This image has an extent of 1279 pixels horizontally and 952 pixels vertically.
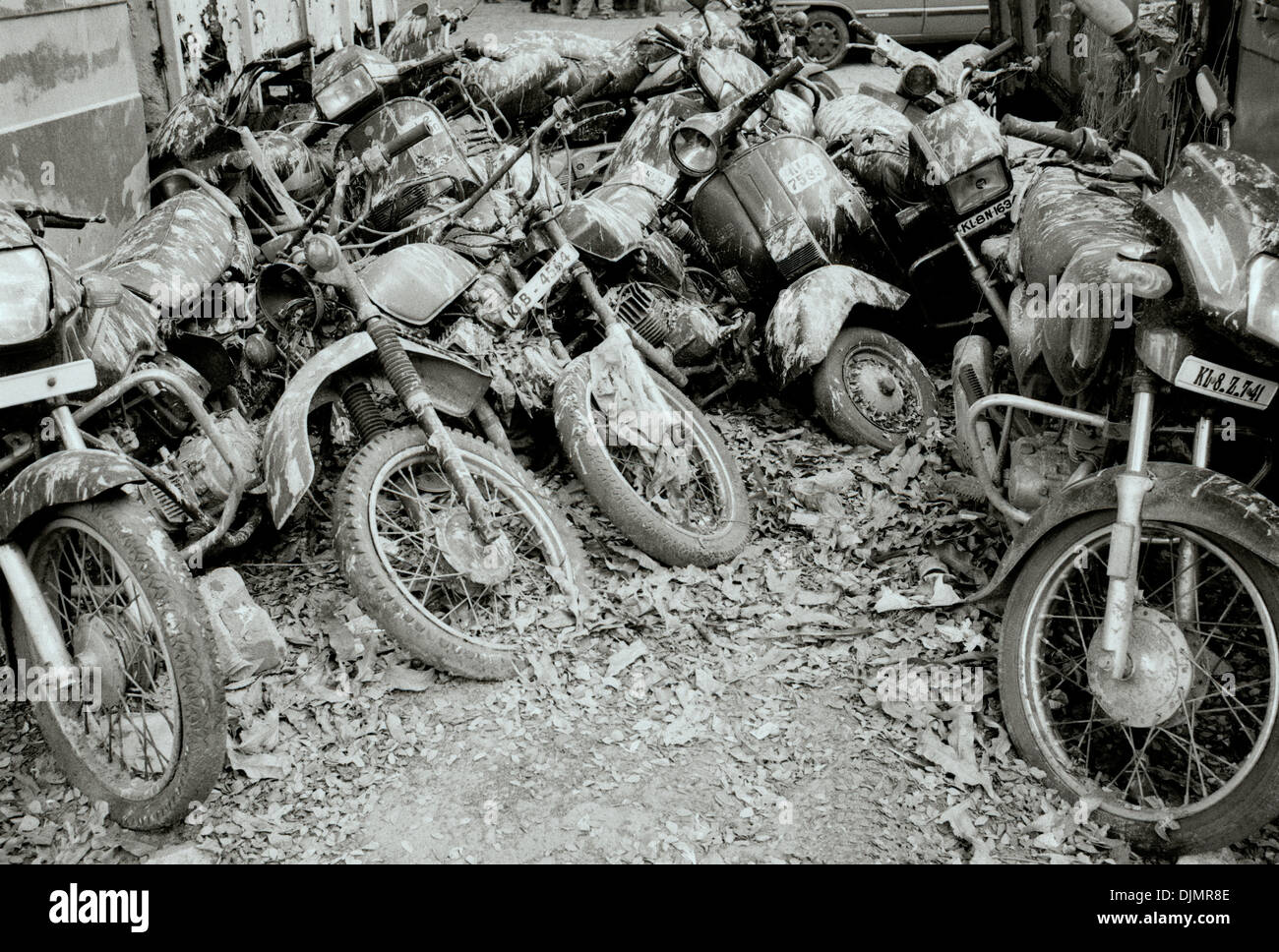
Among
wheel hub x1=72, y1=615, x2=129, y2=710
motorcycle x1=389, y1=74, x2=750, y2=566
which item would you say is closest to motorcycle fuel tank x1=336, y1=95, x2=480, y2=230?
motorcycle x1=389, y1=74, x2=750, y2=566

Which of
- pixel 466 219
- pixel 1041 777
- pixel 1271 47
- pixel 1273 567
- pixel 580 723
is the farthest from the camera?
pixel 466 219

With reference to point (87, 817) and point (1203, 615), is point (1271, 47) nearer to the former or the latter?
point (1203, 615)

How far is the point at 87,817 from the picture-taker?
10.3 feet

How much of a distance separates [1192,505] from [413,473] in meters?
2.51

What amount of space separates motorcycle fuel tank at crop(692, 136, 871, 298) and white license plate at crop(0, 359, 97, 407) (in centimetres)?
324

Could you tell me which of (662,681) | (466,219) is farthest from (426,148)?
(662,681)

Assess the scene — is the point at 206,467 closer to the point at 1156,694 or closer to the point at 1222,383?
the point at 1156,694

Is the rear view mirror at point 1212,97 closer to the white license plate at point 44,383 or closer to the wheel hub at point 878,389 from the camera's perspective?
the wheel hub at point 878,389

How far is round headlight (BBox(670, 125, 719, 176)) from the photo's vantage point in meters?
5.21

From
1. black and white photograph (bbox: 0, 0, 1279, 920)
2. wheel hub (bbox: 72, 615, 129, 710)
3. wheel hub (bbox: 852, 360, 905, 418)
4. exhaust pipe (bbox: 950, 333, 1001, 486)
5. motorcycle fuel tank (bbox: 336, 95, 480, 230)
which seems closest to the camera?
black and white photograph (bbox: 0, 0, 1279, 920)

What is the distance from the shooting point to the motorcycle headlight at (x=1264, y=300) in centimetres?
264

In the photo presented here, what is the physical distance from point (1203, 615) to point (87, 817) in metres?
3.58

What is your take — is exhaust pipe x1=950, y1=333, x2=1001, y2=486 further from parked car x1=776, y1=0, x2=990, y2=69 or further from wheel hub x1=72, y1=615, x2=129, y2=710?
parked car x1=776, y1=0, x2=990, y2=69

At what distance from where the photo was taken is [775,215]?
17.7ft
